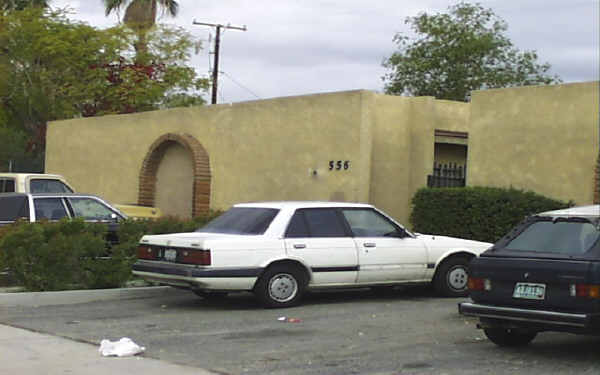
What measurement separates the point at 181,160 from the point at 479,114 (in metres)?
9.86

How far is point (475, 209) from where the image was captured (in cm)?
1819

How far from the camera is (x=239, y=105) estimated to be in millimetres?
24250

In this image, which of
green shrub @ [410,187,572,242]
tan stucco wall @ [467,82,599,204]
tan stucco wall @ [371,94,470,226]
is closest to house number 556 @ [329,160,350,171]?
tan stucco wall @ [371,94,470,226]

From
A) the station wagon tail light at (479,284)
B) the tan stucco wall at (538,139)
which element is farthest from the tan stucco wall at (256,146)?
the station wagon tail light at (479,284)

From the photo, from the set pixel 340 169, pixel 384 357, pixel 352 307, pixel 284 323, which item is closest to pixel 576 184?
pixel 340 169

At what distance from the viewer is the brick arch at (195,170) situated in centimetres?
2491

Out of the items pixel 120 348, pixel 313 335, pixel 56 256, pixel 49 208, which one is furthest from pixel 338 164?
pixel 120 348

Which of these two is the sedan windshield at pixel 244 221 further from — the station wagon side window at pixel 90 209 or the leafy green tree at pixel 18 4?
the leafy green tree at pixel 18 4

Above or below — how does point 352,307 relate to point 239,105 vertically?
below

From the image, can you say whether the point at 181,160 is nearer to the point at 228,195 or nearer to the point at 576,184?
the point at 228,195

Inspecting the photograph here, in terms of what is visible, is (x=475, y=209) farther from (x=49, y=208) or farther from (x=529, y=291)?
(x=529, y=291)

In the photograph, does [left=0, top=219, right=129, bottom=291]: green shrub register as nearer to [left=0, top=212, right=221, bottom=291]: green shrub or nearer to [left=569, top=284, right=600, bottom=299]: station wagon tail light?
[left=0, top=212, right=221, bottom=291]: green shrub

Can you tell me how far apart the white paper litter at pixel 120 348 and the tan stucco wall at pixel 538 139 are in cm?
1072

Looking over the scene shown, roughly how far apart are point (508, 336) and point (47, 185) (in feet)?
41.2
